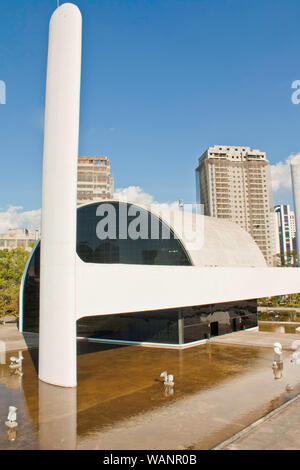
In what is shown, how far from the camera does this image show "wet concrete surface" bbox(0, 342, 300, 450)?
10180mm

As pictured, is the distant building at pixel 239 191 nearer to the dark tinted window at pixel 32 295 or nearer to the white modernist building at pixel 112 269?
the white modernist building at pixel 112 269

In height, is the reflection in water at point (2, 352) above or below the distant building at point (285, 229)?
below

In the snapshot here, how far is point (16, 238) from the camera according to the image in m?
91.4

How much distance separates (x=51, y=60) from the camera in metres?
17.0

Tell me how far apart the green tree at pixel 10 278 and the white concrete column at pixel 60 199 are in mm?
26145

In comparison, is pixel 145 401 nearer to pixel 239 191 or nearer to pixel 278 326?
pixel 278 326

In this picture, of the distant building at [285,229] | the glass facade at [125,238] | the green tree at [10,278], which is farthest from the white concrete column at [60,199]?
the distant building at [285,229]

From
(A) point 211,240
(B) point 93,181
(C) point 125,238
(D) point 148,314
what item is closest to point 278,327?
(A) point 211,240

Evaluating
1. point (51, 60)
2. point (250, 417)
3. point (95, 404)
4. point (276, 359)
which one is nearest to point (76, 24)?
point (51, 60)

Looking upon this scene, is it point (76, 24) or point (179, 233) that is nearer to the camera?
point (76, 24)

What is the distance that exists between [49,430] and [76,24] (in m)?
16.7

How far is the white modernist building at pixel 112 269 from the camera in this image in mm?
15680
